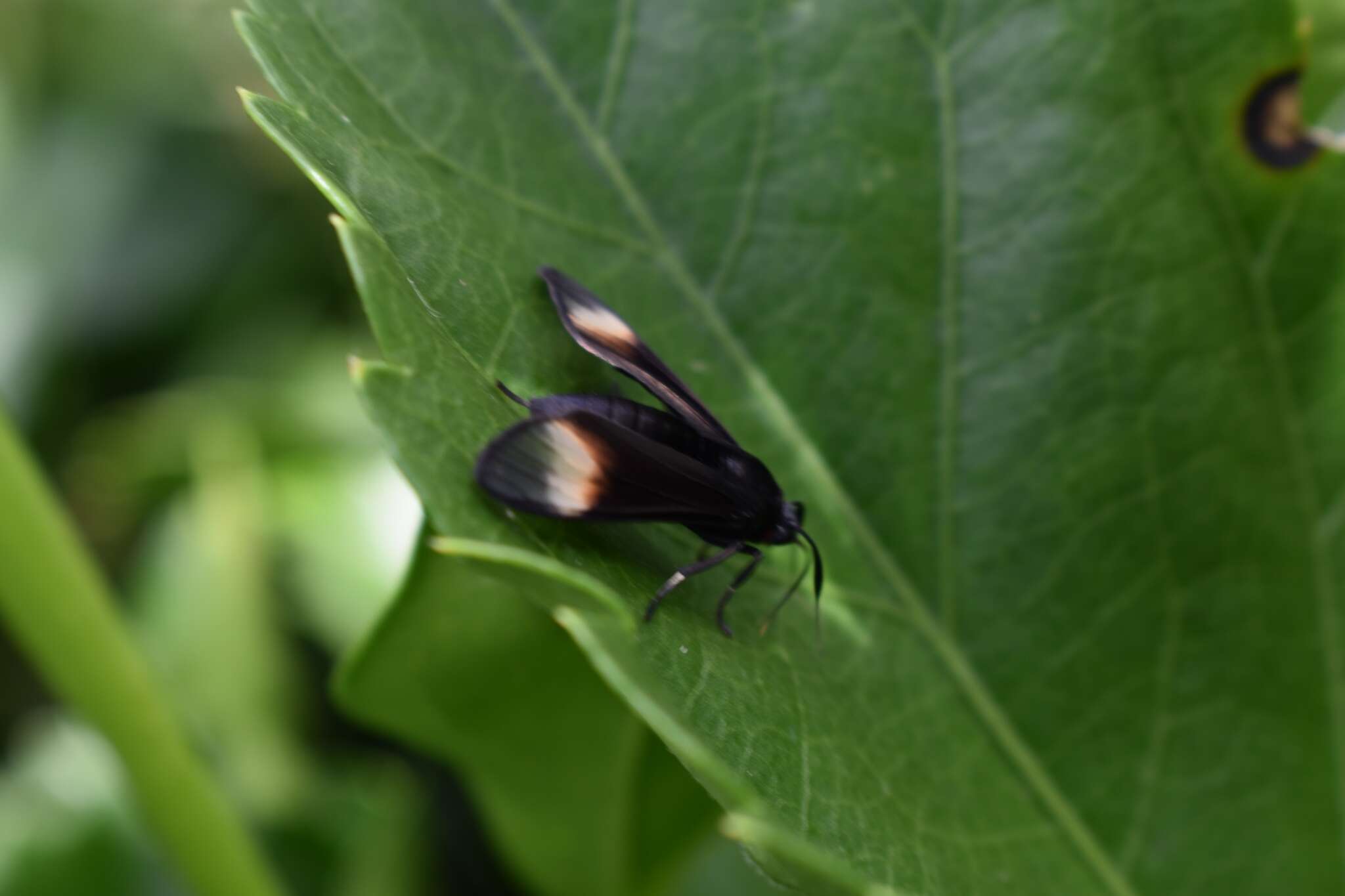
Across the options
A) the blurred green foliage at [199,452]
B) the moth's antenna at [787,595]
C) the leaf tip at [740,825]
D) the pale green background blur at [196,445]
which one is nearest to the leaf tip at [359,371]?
the leaf tip at [740,825]

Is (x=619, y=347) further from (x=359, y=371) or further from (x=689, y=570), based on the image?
(x=359, y=371)

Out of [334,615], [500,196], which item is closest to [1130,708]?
[500,196]

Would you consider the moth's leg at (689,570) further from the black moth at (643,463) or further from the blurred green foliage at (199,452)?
the blurred green foliage at (199,452)

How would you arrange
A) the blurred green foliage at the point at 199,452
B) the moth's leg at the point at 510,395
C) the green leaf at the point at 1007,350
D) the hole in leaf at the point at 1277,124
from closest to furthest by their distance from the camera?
the moth's leg at the point at 510,395 → the green leaf at the point at 1007,350 → the hole in leaf at the point at 1277,124 → the blurred green foliage at the point at 199,452

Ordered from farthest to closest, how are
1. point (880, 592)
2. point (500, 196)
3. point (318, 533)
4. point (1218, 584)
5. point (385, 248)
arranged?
1. point (318, 533)
2. point (1218, 584)
3. point (880, 592)
4. point (500, 196)
5. point (385, 248)

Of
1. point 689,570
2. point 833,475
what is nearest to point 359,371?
point 689,570

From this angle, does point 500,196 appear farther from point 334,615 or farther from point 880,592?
point 334,615
